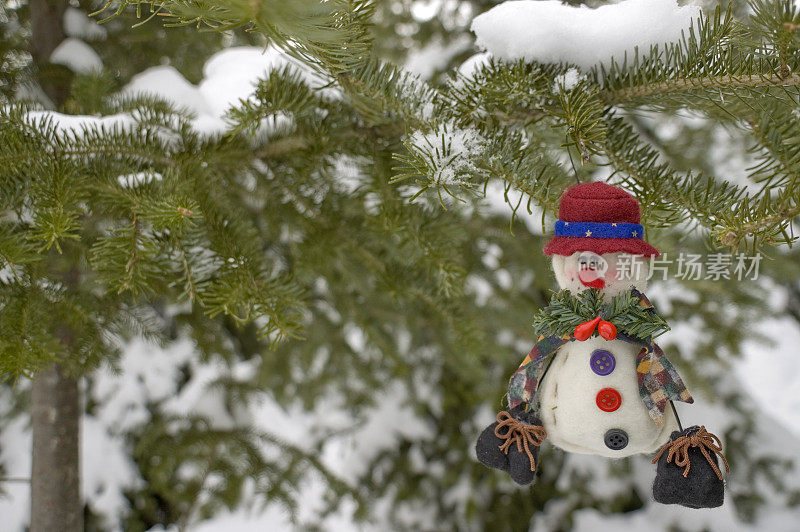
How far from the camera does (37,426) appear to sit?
49.3 inches

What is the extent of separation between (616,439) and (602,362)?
0.28 ft

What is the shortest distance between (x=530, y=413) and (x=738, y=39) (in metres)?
0.48

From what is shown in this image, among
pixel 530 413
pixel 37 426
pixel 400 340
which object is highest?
pixel 400 340

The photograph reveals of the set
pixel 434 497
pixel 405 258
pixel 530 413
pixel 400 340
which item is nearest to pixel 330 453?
pixel 434 497

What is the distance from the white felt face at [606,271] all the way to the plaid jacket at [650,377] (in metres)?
0.03

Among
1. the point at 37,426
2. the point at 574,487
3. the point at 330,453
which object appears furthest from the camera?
the point at 330,453

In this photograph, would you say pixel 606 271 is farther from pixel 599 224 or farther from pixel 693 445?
pixel 693 445

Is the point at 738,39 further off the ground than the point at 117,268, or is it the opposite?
the point at 738,39

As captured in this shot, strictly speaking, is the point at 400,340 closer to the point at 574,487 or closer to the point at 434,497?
the point at 434,497

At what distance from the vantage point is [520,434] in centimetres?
64

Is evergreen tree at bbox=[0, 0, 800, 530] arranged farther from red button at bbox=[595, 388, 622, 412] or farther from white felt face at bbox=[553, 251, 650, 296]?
red button at bbox=[595, 388, 622, 412]

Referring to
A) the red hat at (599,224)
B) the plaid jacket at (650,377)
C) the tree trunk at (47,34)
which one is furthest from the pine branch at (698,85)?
the tree trunk at (47,34)

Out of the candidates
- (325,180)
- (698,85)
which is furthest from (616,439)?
(325,180)

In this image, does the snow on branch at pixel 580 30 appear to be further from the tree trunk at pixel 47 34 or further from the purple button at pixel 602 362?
the tree trunk at pixel 47 34
